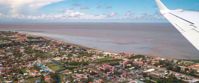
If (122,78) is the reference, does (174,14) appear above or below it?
above

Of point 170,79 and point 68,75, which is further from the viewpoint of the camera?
point 68,75

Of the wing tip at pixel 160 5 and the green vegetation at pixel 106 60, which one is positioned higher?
the wing tip at pixel 160 5

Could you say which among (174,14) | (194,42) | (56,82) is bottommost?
(56,82)

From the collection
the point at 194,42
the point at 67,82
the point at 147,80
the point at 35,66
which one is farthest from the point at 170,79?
the point at 194,42

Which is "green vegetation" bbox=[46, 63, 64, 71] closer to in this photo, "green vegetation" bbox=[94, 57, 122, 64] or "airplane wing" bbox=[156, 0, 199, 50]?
"green vegetation" bbox=[94, 57, 122, 64]

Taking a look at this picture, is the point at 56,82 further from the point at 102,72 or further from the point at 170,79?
the point at 170,79

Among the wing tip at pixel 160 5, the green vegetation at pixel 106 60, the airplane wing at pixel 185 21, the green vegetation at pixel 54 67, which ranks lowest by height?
the green vegetation at pixel 54 67

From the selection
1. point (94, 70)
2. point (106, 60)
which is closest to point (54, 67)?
point (94, 70)

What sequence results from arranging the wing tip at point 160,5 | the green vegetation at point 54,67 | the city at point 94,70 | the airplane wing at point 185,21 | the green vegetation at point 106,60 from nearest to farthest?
the airplane wing at point 185,21
the wing tip at point 160,5
the city at point 94,70
the green vegetation at point 54,67
the green vegetation at point 106,60

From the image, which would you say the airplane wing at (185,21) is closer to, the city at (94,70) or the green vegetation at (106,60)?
the city at (94,70)

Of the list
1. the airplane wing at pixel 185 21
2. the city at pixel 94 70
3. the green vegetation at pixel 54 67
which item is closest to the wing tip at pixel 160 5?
the airplane wing at pixel 185 21
